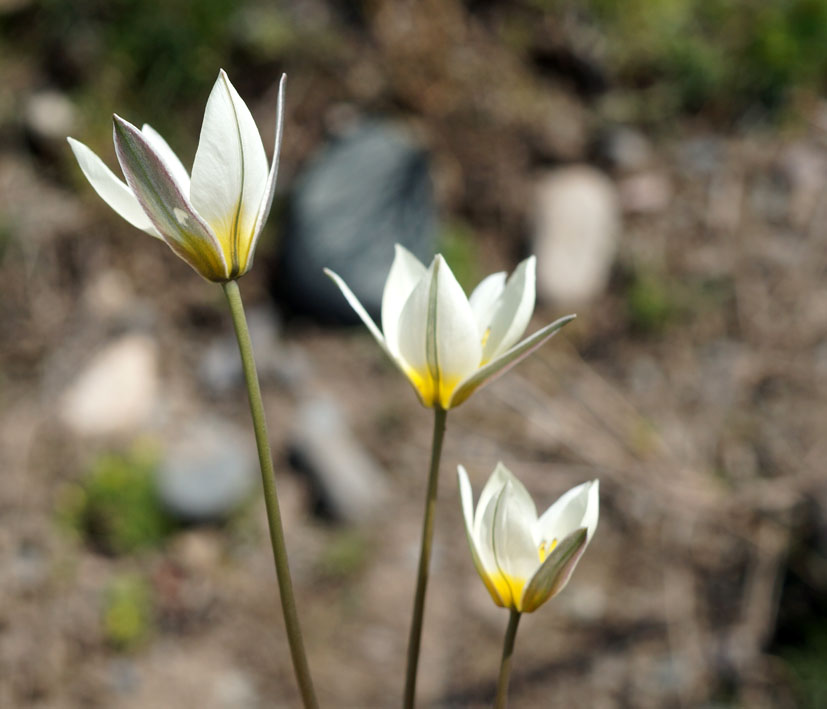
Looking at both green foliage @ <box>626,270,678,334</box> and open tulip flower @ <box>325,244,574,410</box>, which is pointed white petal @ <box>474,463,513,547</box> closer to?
open tulip flower @ <box>325,244,574,410</box>

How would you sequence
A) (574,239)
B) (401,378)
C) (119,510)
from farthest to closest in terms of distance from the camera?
(574,239)
(401,378)
(119,510)

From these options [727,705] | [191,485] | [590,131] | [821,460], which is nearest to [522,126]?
[590,131]

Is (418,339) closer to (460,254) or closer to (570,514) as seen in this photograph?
(570,514)

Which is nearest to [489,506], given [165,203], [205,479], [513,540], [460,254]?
[513,540]

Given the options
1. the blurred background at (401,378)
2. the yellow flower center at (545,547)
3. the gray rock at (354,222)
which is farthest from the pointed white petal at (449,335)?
the gray rock at (354,222)

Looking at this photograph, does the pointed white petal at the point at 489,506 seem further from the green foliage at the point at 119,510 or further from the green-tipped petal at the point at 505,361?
the green foliage at the point at 119,510

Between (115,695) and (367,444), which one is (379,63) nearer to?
(367,444)
